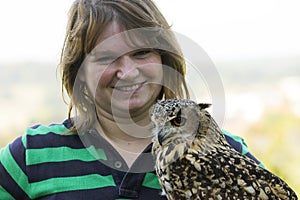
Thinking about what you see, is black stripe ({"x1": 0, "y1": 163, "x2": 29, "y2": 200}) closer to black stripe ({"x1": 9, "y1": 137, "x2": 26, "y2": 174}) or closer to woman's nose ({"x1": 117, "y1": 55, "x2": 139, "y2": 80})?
black stripe ({"x1": 9, "y1": 137, "x2": 26, "y2": 174})

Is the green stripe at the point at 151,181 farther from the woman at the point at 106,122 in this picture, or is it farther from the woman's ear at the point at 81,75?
the woman's ear at the point at 81,75

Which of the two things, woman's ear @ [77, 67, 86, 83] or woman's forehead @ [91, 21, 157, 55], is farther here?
woman's ear @ [77, 67, 86, 83]

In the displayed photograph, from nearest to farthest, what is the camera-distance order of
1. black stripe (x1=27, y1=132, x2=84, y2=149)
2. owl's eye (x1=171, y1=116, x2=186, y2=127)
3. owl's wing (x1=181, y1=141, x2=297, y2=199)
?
1. owl's wing (x1=181, y1=141, x2=297, y2=199)
2. owl's eye (x1=171, y1=116, x2=186, y2=127)
3. black stripe (x1=27, y1=132, x2=84, y2=149)

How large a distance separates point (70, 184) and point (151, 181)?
0.28 m

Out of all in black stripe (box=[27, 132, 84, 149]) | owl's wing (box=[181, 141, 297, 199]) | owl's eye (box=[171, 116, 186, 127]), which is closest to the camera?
owl's wing (box=[181, 141, 297, 199])

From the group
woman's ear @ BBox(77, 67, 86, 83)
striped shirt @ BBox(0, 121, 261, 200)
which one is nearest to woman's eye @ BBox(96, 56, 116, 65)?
woman's ear @ BBox(77, 67, 86, 83)

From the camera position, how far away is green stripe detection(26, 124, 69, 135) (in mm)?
1978

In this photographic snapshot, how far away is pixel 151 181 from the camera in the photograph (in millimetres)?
1878

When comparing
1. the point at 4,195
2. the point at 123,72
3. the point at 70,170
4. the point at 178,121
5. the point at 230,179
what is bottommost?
the point at 4,195

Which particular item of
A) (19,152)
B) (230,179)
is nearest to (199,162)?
(230,179)

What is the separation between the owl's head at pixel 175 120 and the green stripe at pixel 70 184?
0.23 metres

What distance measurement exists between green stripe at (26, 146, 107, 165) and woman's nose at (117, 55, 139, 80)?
291 mm

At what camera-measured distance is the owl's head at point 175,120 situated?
178 centimetres

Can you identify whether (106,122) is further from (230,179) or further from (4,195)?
(230,179)
